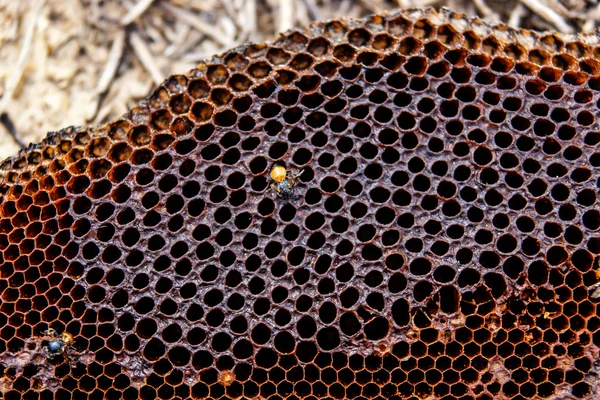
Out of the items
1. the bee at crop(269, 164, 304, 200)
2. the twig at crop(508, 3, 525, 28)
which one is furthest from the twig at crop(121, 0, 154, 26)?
the twig at crop(508, 3, 525, 28)

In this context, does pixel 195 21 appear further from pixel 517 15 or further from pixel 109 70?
pixel 517 15

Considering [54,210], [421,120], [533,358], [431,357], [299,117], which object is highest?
[54,210]

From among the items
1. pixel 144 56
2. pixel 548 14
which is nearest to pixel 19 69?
pixel 144 56

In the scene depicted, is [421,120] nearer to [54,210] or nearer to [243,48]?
[243,48]

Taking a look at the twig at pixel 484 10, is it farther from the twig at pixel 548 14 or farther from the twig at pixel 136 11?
the twig at pixel 136 11

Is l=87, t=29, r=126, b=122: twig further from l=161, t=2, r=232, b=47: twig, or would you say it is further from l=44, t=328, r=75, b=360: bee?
l=44, t=328, r=75, b=360: bee

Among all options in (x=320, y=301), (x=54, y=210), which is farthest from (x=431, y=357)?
(x=54, y=210)

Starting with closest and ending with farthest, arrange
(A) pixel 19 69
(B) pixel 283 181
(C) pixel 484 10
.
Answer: (B) pixel 283 181
(A) pixel 19 69
(C) pixel 484 10
